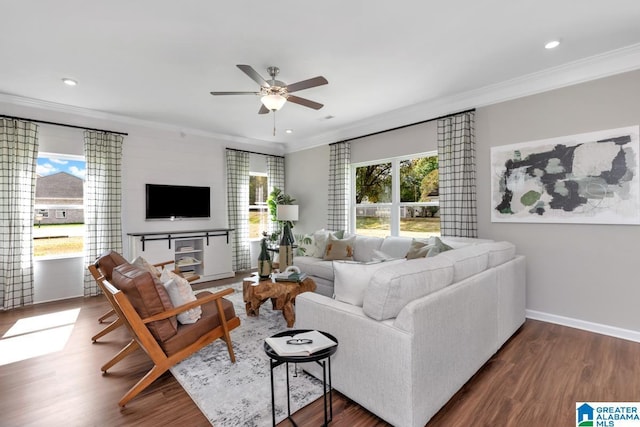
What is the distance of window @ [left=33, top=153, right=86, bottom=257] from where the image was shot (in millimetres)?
4340

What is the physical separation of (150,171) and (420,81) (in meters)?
4.45

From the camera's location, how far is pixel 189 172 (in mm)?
5590

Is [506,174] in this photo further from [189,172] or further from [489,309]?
[189,172]

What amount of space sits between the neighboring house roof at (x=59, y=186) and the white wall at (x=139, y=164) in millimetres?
396

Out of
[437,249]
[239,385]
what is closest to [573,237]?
[437,249]

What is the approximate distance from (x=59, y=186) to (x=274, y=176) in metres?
3.68

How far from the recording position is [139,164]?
5.04 metres

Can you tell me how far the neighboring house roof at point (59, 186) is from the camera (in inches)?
171

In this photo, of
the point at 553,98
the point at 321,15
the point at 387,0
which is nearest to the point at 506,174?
the point at 553,98

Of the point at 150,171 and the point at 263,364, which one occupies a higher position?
the point at 150,171

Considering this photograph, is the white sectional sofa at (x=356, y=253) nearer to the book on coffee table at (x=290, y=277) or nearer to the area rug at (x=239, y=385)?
the book on coffee table at (x=290, y=277)

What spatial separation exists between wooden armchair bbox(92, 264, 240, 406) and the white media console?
2.65m

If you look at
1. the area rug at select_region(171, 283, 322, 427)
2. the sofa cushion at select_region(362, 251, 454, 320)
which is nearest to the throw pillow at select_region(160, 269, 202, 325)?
the area rug at select_region(171, 283, 322, 427)
